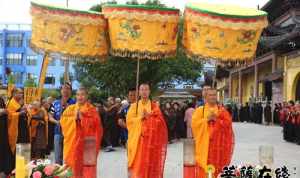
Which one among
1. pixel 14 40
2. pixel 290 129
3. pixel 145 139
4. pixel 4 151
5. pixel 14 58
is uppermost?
pixel 14 40

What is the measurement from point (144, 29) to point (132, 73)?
96.4 feet

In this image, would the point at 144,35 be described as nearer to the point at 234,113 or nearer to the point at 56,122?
the point at 56,122

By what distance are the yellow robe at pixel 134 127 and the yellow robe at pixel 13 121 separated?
2.28 metres

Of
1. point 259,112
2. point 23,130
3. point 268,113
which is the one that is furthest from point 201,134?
point 259,112

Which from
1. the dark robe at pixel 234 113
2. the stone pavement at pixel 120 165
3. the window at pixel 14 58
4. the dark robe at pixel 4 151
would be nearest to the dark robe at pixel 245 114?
the dark robe at pixel 234 113

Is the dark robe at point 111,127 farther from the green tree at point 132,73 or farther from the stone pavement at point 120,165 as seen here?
the green tree at point 132,73

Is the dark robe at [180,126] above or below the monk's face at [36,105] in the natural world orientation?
below

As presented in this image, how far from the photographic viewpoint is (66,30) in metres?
9.78

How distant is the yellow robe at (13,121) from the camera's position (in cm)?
1084

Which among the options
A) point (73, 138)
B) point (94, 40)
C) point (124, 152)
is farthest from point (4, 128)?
point (124, 152)

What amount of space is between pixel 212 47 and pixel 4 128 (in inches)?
156

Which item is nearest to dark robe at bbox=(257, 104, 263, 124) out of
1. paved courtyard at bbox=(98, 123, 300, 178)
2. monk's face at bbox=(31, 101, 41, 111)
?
paved courtyard at bbox=(98, 123, 300, 178)

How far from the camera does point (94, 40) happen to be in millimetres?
10062

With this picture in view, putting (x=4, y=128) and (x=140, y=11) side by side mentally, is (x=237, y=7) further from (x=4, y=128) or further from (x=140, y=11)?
(x=4, y=128)
